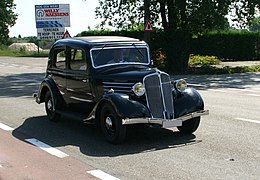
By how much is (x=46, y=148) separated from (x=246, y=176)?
3.38m

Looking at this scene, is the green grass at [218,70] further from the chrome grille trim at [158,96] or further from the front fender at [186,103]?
the chrome grille trim at [158,96]

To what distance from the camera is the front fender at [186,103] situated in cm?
791

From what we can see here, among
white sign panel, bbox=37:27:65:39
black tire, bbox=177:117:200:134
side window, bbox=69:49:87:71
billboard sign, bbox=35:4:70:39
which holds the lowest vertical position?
black tire, bbox=177:117:200:134

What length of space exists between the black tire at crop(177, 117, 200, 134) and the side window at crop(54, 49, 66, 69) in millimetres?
2977

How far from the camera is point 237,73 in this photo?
2433cm

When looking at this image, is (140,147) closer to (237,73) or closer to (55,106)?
(55,106)

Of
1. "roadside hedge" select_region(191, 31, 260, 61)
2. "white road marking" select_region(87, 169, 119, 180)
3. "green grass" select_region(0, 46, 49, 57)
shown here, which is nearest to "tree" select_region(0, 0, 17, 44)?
"green grass" select_region(0, 46, 49, 57)

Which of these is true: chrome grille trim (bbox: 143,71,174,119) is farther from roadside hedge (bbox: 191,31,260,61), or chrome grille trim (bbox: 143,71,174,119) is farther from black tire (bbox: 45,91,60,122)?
roadside hedge (bbox: 191,31,260,61)

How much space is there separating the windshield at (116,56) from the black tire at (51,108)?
1711 mm

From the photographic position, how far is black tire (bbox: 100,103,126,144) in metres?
7.53

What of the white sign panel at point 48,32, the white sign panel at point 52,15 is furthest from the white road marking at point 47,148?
the white sign panel at point 52,15

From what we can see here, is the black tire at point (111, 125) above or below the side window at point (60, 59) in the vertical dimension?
below

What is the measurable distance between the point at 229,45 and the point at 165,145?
3090 cm

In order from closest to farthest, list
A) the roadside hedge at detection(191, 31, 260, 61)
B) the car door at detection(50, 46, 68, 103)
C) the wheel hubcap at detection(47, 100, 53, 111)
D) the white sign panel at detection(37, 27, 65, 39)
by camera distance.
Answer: the car door at detection(50, 46, 68, 103) < the wheel hubcap at detection(47, 100, 53, 111) < the white sign panel at detection(37, 27, 65, 39) < the roadside hedge at detection(191, 31, 260, 61)
